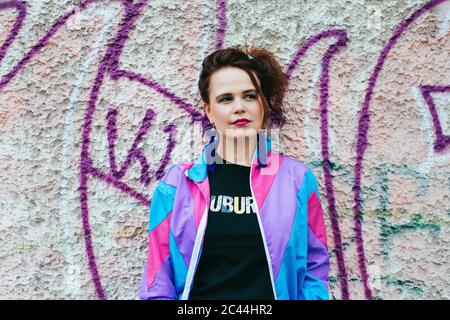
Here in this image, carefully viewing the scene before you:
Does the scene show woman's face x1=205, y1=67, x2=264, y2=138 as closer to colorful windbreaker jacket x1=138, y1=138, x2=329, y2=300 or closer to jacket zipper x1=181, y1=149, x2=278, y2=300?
colorful windbreaker jacket x1=138, y1=138, x2=329, y2=300

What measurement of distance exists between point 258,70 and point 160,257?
0.65m

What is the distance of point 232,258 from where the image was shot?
5.00 ft

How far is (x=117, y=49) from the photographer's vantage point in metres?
1.90

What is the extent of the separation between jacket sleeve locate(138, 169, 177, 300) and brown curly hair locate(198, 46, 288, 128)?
0.36 metres

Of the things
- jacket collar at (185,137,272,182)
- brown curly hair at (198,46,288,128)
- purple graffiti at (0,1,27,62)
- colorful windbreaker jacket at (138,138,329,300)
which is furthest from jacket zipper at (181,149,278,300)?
purple graffiti at (0,1,27,62)

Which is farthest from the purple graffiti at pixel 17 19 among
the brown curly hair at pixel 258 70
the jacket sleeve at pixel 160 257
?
the jacket sleeve at pixel 160 257

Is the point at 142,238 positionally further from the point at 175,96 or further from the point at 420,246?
the point at 420,246

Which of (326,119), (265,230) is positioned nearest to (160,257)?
(265,230)

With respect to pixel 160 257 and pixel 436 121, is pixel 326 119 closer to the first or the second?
pixel 436 121

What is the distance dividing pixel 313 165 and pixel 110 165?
73 centimetres

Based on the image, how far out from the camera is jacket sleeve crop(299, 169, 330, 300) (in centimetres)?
160

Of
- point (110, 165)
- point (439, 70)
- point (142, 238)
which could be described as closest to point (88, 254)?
point (142, 238)
